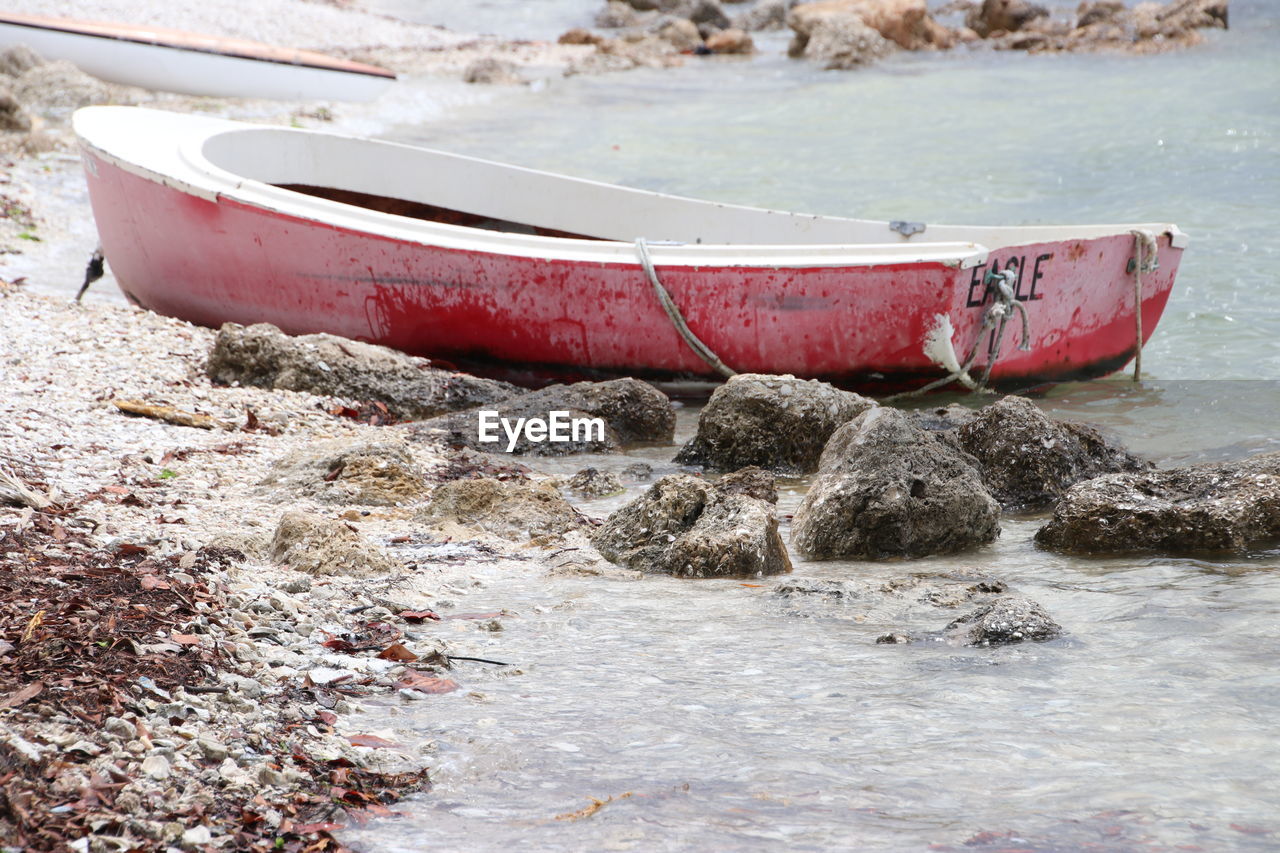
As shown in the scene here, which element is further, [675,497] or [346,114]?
[346,114]

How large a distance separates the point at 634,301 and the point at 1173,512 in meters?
3.41

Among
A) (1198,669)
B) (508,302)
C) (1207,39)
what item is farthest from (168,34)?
(1207,39)

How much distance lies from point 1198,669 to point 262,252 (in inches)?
235

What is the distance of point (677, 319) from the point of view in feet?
22.9

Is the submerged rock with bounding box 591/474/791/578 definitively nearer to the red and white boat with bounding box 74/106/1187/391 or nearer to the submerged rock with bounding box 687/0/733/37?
the red and white boat with bounding box 74/106/1187/391

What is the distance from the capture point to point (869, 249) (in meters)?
7.12

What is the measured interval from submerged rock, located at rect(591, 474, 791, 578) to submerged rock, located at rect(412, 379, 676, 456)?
166 cm

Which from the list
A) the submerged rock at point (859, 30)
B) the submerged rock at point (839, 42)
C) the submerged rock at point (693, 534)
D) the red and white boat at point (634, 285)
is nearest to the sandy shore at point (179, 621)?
the submerged rock at point (693, 534)

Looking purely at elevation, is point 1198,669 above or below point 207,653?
below

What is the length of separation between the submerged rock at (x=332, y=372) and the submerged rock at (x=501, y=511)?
6.00 ft

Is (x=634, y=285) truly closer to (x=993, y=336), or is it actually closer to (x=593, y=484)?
(x=593, y=484)

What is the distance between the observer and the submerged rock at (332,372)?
6500 mm

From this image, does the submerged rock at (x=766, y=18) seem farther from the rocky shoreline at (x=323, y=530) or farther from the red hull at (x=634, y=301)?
the rocky shoreline at (x=323, y=530)

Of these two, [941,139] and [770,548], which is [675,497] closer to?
[770,548]
